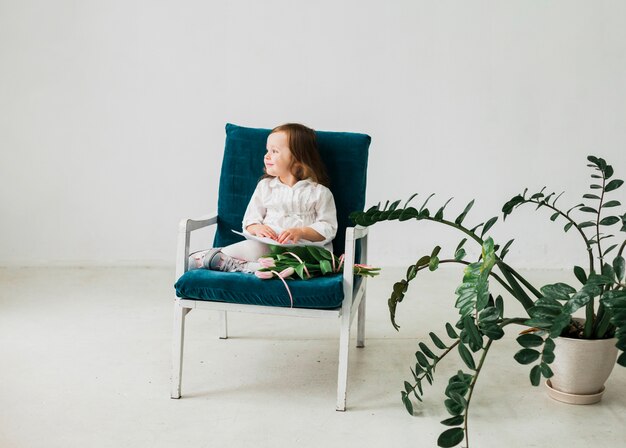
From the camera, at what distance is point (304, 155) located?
266 centimetres

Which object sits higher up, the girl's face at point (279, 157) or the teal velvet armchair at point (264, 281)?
the girl's face at point (279, 157)

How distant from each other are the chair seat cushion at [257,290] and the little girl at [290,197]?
1.16ft

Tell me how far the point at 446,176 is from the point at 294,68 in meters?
1.12

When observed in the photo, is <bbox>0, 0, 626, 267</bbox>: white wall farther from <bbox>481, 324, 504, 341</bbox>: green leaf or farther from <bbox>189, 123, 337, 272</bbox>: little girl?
<bbox>481, 324, 504, 341</bbox>: green leaf

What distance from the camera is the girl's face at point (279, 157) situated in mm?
2652

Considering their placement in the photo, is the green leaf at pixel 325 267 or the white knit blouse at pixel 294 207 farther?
the white knit blouse at pixel 294 207

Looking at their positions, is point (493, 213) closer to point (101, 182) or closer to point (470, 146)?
point (470, 146)

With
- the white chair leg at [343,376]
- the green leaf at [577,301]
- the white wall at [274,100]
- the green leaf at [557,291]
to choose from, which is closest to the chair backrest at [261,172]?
the white chair leg at [343,376]

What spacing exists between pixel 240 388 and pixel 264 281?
1.44 feet

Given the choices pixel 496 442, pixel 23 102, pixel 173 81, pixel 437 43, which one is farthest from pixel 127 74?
pixel 496 442

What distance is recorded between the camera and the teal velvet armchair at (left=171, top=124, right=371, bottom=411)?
86.2 inches

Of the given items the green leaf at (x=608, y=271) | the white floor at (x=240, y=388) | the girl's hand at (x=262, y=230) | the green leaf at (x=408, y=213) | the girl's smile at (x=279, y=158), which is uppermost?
the girl's smile at (x=279, y=158)

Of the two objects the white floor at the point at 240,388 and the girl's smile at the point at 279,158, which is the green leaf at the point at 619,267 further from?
the girl's smile at the point at 279,158

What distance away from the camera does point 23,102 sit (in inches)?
167
